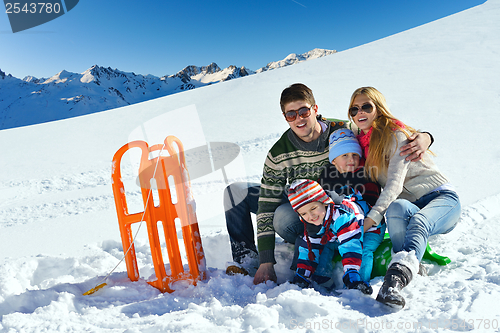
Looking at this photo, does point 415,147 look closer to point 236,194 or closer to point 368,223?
point 368,223

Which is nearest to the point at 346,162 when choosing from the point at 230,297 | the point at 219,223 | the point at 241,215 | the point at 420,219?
the point at 420,219

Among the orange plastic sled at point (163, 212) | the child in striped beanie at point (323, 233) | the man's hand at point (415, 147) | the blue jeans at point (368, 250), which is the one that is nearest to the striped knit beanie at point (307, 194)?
the child in striped beanie at point (323, 233)

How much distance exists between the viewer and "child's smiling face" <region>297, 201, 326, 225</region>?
6.43ft

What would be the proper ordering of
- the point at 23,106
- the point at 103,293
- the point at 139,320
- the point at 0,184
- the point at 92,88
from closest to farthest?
1. the point at 139,320
2. the point at 103,293
3. the point at 0,184
4. the point at 23,106
5. the point at 92,88

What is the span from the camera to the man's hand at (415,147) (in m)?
1.96

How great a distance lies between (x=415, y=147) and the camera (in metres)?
1.96

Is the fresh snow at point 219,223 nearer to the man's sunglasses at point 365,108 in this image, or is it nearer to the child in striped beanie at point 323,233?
the child in striped beanie at point 323,233

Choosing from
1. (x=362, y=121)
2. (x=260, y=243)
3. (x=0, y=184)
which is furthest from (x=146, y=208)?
(x=0, y=184)

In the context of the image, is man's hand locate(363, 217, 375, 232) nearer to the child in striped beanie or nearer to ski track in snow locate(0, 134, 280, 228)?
the child in striped beanie

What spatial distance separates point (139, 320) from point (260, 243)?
88 centimetres

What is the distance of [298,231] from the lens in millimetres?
2246

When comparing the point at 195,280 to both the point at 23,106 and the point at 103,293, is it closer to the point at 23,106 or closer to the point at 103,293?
the point at 103,293

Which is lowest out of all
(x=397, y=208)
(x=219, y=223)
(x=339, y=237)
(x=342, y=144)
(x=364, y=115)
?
(x=219, y=223)

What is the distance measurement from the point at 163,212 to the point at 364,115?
59.0 inches
